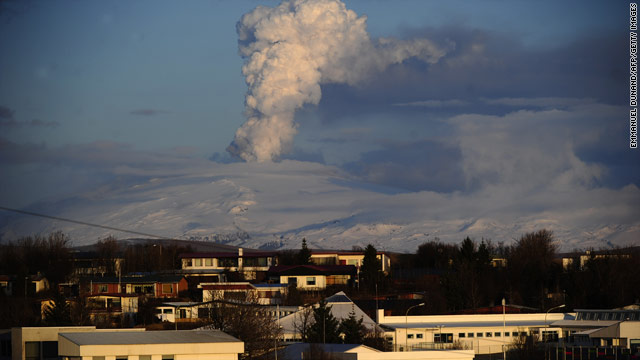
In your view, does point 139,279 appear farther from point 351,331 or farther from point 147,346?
point 147,346

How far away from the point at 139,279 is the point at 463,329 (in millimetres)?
A: 33123

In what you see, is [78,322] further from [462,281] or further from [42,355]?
[462,281]

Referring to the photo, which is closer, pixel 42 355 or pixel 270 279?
pixel 42 355

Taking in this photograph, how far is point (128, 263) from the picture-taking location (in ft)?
363

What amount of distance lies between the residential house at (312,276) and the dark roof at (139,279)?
9.98 m

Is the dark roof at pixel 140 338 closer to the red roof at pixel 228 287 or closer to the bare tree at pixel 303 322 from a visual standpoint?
the bare tree at pixel 303 322

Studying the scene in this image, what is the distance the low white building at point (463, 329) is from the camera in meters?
66.4

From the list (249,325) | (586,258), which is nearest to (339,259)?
(586,258)

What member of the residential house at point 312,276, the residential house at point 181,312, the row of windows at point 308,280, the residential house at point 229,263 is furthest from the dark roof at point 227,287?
the residential house at point 229,263

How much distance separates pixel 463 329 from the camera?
68.4 m

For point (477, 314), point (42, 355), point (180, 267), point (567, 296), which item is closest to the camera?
point (42, 355)

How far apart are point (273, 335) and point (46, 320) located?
58.4ft

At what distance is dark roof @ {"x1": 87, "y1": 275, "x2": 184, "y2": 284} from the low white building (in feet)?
A: 82.3

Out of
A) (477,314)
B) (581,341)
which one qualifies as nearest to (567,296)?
(477,314)
